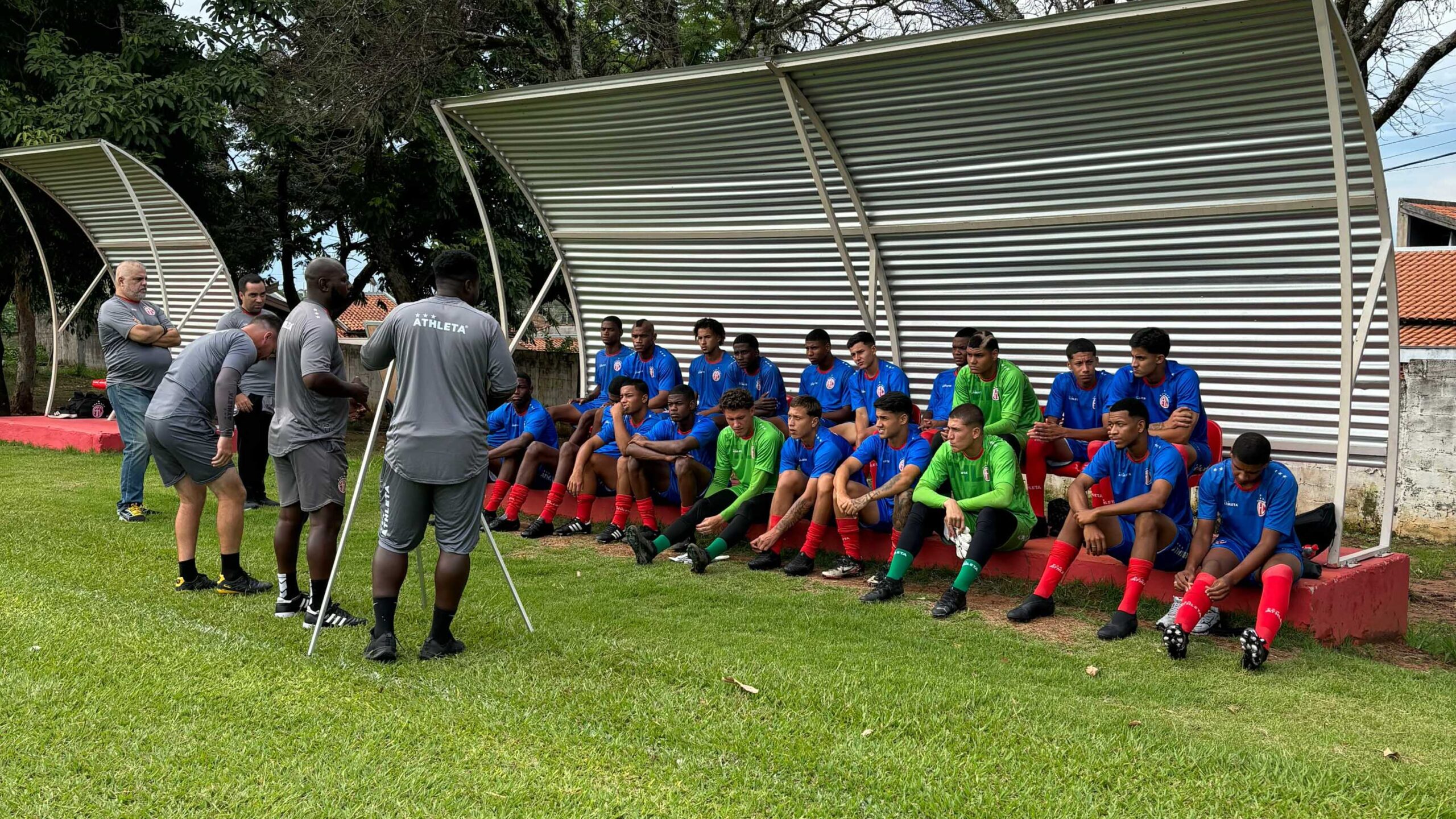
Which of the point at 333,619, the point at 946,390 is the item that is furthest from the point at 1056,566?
the point at 333,619

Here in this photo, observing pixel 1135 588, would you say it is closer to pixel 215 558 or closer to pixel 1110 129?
pixel 1110 129

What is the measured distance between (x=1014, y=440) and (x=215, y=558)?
514cm

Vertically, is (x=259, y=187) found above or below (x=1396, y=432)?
above

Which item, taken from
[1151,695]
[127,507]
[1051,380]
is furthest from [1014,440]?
[127,507]

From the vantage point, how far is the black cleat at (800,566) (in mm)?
7318

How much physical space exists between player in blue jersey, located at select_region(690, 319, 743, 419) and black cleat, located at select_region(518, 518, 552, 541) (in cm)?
139

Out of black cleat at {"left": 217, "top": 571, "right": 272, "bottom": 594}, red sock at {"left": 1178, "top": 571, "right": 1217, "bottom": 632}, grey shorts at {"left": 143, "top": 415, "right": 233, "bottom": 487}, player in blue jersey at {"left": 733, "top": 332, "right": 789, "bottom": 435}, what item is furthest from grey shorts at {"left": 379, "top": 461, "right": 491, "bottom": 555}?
player in blue jersey at {"left": 733, "top": 332, "right": 789, "bottom": 435}

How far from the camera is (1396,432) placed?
6543 millimetres

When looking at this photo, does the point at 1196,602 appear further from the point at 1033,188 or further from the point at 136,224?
the point at 136,224

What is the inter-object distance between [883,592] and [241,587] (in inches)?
139

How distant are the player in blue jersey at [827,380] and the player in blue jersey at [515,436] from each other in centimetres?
217

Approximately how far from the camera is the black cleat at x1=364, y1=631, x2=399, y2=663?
4.96m

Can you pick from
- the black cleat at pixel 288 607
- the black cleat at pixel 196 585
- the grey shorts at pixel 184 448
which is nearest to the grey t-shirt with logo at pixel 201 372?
the grey shorts at pixel 184 448

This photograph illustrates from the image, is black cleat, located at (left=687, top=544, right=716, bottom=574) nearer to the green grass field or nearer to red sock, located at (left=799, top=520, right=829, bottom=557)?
red sock, located at (left=799, top=520, right=829, bottom=557)
